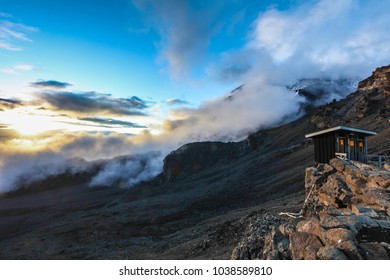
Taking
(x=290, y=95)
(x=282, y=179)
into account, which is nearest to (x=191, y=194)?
(x=282, y=179)

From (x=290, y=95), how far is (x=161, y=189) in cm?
8924

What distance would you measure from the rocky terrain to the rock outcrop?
0.05 m

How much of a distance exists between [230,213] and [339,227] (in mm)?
30703

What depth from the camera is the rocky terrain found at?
12.5m

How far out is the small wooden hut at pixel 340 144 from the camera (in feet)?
81.5

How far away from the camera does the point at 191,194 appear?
2340 inches

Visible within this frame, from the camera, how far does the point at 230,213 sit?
40062mm

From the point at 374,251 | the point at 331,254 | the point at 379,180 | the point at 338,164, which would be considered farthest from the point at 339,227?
the point at 338,164

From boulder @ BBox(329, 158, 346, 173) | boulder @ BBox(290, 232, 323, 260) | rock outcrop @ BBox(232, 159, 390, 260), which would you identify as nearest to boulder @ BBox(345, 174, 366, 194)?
rock outcrop @ BBox(232, 159, 390, 260)

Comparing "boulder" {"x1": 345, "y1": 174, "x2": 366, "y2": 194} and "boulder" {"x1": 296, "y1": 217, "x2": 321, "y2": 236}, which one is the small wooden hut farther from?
"boulder" {"x1": 296, "y1": 217, "x2": 321, "y2": 236}

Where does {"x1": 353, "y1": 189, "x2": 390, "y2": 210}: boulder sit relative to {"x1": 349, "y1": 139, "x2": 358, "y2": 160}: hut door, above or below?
below

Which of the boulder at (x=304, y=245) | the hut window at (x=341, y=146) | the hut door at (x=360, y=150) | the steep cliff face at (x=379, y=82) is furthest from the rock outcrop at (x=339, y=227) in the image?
the steep cliff face at (x=379, y=82)

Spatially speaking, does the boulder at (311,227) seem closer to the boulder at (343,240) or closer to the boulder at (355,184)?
the boulder at (343,240)

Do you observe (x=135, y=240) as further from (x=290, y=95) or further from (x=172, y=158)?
(x=290, y=95)
